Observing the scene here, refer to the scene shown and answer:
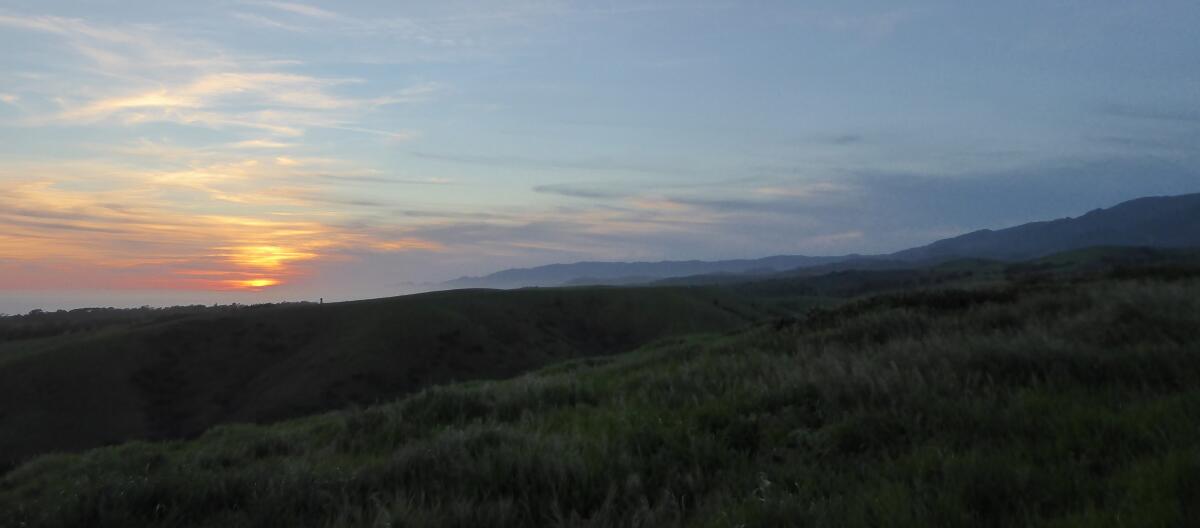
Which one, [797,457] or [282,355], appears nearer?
[797,457]

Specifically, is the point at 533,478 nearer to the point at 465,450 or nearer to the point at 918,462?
the point at 465,450

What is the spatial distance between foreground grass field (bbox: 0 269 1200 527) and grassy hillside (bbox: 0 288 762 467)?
99.5 feet

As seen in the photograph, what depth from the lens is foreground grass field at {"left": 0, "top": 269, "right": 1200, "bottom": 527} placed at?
11.4 feet

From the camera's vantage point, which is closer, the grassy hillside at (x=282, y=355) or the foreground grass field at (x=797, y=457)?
the foreground grass field at (x=797, y=457)

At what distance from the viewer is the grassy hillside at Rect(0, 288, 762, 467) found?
Answer: 3971 centimetres

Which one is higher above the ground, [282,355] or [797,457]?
[797,457]

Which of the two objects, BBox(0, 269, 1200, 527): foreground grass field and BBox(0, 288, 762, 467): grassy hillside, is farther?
BBox(0, 288, 762, 467): grassy hillside

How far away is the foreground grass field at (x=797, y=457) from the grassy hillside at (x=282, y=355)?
30340 millimetres

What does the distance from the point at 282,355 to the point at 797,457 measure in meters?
51.8

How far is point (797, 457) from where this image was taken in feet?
15.0

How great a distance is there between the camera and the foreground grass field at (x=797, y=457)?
137 inches

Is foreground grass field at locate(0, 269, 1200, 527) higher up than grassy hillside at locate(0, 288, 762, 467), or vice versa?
foreground grass field at locate(0, 269, 1200, 527)

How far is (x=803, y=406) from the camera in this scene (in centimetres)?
583

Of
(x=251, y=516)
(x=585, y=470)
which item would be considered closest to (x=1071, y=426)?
(x=585, y=470)
